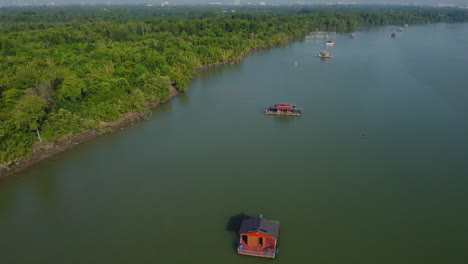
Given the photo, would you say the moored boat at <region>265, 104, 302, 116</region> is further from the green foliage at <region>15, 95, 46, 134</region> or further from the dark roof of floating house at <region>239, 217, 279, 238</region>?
the green foliage at <region>15, 95, 46, 134</region>

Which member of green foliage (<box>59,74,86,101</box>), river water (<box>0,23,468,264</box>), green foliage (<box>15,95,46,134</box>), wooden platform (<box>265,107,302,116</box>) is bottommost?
river water (<box>0,23,468,264</box>)

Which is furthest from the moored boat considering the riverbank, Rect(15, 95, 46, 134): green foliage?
Rect(15, 95, 46, 134): green foliage

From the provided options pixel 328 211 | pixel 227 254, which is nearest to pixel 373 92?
pixel 328 211

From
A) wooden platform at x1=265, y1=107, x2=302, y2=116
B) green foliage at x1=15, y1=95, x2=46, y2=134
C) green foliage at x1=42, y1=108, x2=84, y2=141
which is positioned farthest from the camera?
wooden platform at x1=265, y1=107, x2=302, y2=116

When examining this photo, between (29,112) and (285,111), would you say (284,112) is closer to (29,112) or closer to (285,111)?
(285,111)

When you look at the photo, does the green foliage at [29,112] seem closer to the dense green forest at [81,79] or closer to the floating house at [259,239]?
the dense green forest at [81,79]
